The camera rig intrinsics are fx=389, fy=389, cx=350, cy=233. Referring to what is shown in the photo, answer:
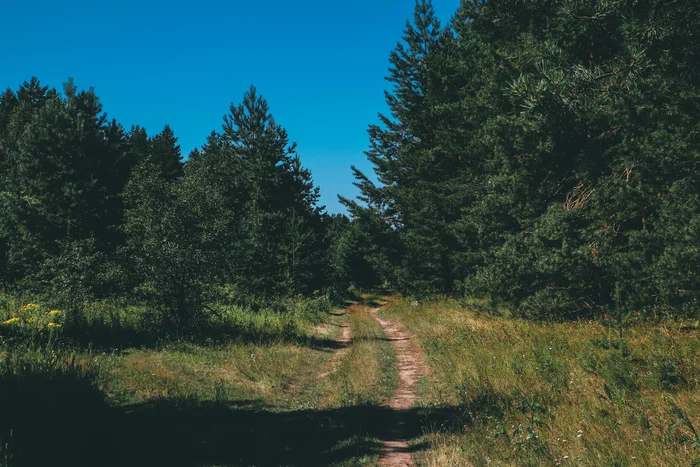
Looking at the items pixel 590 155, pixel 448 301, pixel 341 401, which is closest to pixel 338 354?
pixel 341 401

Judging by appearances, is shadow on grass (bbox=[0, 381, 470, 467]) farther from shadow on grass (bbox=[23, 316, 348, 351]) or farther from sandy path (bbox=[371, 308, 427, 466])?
shadow on grass (bbox=[23, 316, 348, 351])

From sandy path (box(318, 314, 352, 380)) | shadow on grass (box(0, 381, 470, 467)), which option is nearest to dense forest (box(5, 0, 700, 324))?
sandy path (box(318, 314, 352, 380))

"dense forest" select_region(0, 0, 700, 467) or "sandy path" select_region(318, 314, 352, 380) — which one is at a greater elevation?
"dense forest" select_region(0, 0, 700, 467)

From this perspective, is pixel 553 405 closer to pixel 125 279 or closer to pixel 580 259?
pixel 580 259

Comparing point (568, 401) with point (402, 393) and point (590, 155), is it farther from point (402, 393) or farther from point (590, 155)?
point (590, 155)

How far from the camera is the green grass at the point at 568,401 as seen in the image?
4.76 metres

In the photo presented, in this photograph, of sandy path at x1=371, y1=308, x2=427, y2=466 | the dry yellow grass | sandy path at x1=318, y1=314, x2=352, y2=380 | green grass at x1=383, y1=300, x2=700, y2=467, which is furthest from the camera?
sandy path at x1=318, y1=314, x2=352, y2=380

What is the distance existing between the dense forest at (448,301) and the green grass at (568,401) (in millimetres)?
48

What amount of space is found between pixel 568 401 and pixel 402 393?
12.9 feet

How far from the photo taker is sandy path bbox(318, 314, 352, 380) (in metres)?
11.7

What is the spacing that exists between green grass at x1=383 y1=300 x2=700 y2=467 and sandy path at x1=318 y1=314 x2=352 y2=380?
3.13 metres

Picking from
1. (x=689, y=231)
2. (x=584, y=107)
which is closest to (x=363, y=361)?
(x=689, y=231)

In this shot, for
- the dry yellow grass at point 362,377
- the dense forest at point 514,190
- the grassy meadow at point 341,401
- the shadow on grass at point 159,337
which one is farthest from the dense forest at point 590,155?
the shadow on grass at point 159,337

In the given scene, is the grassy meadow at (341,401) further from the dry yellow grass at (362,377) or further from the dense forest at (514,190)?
the dense forest at (514,190)
